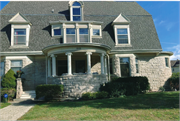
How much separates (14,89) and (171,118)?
10.5m

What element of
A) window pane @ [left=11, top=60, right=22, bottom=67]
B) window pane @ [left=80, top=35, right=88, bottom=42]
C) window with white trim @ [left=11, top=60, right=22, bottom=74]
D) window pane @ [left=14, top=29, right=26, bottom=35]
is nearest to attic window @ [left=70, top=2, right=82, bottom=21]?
window pane @ [left=80, top=35, right=88, bottom=42]

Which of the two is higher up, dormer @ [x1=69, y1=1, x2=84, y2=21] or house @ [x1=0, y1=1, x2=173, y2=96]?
dormer @ [x1=69, y1=1, x2=84, y2=21]

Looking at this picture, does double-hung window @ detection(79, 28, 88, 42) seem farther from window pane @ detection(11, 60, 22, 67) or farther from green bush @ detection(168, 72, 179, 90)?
green bush @ detection(168, 72, 179, 90)

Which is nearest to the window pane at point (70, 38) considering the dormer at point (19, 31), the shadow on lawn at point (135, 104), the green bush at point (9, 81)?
the dormer at point (19, 31)

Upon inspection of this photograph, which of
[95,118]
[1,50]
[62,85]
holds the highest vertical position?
[1,50]

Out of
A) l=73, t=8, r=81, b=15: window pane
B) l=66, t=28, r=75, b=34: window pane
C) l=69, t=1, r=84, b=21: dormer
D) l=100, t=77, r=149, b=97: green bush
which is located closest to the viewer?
l=100, t=77, r=149, b=97: green bush

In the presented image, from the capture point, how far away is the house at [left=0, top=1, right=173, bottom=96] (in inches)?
538

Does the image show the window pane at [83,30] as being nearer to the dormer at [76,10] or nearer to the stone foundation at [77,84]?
the dormer at [76,10]

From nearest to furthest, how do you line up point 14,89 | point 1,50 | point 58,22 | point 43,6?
point 14,89 → point 1,50 → point 58,22 → point 43,6

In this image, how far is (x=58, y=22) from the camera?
14.6 meters

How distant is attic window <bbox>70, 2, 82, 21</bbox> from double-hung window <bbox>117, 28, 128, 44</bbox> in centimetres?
422

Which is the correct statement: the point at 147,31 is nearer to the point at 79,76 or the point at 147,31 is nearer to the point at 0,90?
the point at 79,76

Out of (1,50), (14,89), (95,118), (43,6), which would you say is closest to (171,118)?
(95,118)

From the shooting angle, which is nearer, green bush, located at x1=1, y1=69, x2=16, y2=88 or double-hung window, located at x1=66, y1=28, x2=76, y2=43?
green bush, located at x1=1, y1=69, x2=16, y2=88
